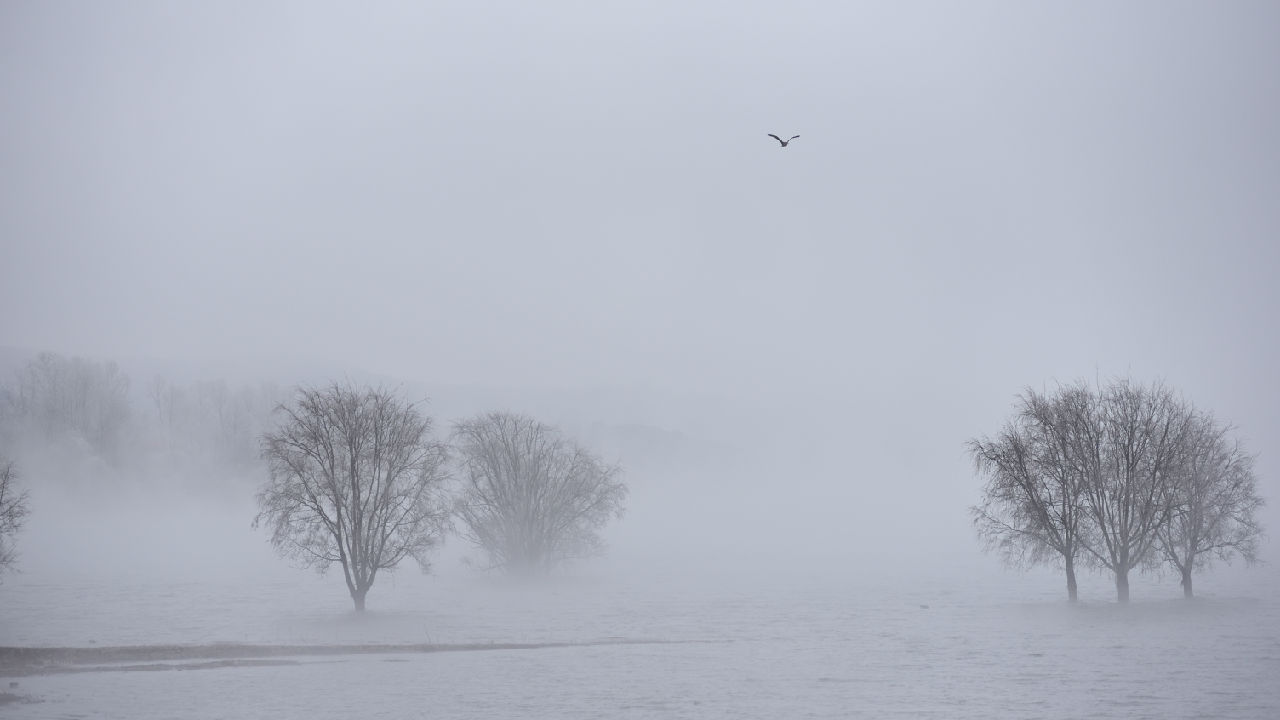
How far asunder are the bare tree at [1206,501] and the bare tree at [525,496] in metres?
46.4

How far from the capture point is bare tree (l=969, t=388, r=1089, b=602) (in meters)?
55.6

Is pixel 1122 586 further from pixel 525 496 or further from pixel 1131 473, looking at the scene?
pixel 525 496

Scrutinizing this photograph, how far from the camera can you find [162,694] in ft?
108

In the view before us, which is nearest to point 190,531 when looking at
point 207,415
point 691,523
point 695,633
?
point 207,415

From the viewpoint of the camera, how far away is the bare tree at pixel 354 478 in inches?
2197

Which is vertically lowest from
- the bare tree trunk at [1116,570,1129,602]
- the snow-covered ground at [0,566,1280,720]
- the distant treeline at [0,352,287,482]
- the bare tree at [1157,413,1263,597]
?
the snow-covered ground at [0,566,1280,720]

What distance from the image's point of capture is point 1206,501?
57406 millimetres

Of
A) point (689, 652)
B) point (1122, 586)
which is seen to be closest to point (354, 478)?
point (689, 652)

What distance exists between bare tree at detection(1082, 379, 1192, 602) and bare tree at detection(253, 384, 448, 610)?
3889 centimetres

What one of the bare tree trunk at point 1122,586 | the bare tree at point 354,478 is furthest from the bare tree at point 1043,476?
the bare tree at point 354,478

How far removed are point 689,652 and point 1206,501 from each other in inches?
1361

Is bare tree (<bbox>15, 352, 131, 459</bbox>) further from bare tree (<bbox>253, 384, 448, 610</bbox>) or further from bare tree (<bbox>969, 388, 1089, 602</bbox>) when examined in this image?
bare tree (<bbox>969, 388, 1089, 602</bbox>)

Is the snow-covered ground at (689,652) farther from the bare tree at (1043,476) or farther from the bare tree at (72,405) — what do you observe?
the bare tree at (72,405)

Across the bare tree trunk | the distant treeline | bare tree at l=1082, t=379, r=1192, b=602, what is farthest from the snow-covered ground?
the distant treeline
